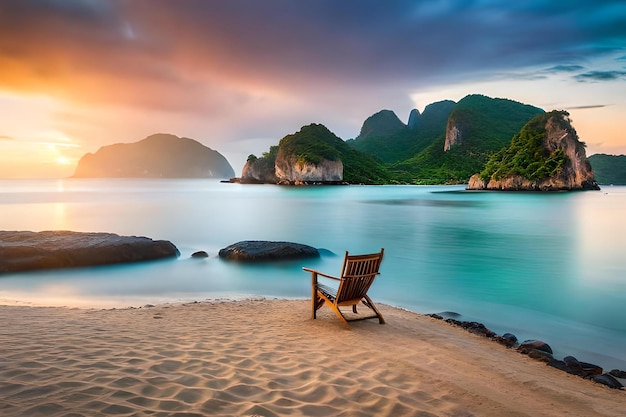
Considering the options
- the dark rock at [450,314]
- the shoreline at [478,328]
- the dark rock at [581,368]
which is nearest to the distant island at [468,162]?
the dark rock at [450,314]

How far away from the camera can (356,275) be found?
7.95 metres

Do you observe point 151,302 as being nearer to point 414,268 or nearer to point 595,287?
point 414,268

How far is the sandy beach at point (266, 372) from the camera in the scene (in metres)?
4.26

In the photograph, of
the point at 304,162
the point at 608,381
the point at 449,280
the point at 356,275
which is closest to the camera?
the point at 608,381

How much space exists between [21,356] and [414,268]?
15.1 meters

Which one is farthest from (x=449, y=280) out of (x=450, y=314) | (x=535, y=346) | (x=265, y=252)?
(x=535, y=346)

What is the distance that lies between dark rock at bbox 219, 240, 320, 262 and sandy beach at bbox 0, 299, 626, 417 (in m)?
8.62

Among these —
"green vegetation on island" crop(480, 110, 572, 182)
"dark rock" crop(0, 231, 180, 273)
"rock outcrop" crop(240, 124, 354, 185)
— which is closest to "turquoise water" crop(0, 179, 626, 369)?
"dark rock" crop(0, 231, 180, 273)

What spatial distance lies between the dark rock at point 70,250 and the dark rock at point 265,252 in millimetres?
2886

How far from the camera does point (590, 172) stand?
11031 cm

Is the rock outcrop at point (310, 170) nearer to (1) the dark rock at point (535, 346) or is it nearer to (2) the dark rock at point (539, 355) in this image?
(1) the dark rock at point (535, 346)

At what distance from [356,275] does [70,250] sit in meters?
12.6

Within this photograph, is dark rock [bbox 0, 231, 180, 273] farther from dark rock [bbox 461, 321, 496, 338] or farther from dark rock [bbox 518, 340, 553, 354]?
dark rock [bbox 518, 340, 553, 354]

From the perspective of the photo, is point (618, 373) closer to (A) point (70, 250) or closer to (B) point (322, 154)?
(A) point (70, 250)
